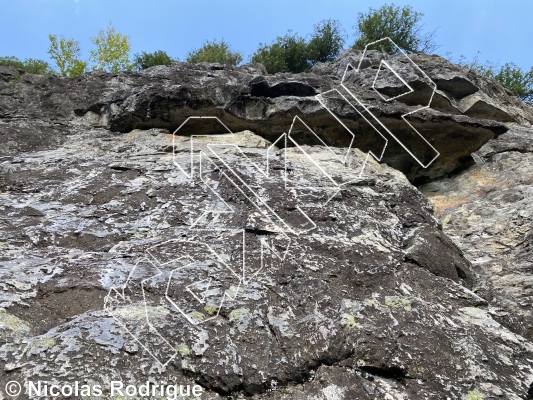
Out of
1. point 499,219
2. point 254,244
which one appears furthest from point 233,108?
point 499,219

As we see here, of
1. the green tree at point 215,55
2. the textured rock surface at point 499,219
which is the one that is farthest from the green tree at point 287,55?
the textured rock surface at point 499,219

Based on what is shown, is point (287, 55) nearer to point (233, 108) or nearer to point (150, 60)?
point (150, 60)

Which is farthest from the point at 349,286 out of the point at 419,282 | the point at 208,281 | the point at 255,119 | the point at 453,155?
the point at 453,155

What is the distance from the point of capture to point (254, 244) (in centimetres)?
518

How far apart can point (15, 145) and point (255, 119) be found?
3625mm

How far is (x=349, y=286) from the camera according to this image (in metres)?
4.77

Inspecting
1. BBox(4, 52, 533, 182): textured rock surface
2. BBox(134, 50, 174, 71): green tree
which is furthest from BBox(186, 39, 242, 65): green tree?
BBox(4, 52, 533, 182): textured rock surface

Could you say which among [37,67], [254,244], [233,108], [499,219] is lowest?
[254,244]

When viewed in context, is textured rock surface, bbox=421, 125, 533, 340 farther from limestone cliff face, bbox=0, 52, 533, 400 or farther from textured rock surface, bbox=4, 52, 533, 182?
textured rock surface, bbox=4, 52, 533, 182

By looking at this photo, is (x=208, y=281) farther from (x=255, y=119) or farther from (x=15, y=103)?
(x=15, y=103)

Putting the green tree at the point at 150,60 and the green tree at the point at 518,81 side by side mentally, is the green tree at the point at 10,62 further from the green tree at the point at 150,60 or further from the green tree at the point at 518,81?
the green tree at the point at 518,81

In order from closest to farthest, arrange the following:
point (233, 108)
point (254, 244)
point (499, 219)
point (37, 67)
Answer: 1. point (254, 244)
2. point (499, 219)
3. point (233, 108)
4. point (37, 67)

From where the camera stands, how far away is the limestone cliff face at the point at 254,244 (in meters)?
3.82

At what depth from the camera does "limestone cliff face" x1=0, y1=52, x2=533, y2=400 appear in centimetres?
382
